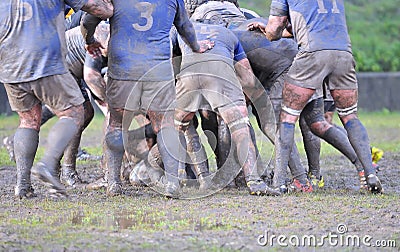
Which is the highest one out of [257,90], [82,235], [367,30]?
[82,235]

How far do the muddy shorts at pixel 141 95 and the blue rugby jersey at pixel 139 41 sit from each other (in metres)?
0.06

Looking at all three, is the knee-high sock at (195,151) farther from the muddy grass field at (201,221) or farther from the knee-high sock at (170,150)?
the knee-high sock at (170,150)

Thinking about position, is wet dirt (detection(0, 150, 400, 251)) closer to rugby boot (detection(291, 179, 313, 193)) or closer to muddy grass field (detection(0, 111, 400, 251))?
muddy grass field (detection(0, 111, 400, 251))

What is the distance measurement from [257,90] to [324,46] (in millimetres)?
1139

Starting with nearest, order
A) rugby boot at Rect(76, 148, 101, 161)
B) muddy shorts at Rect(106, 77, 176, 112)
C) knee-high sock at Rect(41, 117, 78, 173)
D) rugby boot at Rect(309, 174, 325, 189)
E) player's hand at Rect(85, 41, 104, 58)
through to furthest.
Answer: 1. knee-high sock at Rect(41, 117, 78, 173)
2. muddy shorts at Rect(106, 77, 176, 112)
3. player's hand at Rect(85, 41, 104, 58)
4. rugby boot at Rect(309, 174, 325, 189)
5. rugby boot at Rect(76, 148, 101, 161)

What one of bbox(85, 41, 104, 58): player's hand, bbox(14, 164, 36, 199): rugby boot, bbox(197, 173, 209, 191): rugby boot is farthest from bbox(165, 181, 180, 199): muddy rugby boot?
bbox(85, 41, 104, 58): player's hand

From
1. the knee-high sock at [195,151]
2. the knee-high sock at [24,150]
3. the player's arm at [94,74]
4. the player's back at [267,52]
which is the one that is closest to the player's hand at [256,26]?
the player's back at [267,52]

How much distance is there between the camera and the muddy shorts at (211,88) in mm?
9016

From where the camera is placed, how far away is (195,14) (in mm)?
10344

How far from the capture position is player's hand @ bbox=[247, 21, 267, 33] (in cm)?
960

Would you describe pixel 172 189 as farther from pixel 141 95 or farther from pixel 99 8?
pixel 99 8

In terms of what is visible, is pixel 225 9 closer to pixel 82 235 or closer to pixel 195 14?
pixel 195 14

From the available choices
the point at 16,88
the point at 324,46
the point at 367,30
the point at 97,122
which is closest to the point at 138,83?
the point at 16,88

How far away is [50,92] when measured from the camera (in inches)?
322
